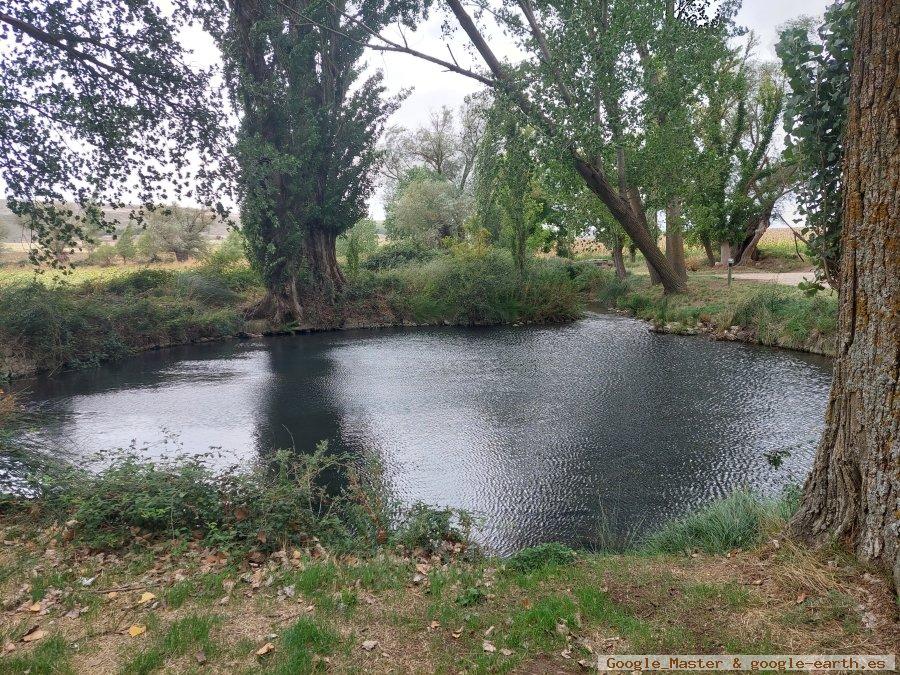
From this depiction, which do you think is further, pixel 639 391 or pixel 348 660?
pixel 639 391

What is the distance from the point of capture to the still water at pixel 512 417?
19.5ft

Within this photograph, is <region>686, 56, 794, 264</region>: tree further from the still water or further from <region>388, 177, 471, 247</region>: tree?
<region>388, 177, 471, 247</region>: tree

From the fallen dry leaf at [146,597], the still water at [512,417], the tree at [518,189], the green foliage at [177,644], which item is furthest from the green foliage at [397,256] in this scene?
the green foliage at [177,644]

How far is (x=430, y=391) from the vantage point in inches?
418

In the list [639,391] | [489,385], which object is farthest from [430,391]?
[639,391]

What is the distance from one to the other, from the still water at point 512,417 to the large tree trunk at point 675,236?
5.53m

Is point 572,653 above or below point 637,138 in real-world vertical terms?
below

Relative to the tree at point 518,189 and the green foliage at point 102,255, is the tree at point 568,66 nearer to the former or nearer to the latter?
the tree at point 518,189

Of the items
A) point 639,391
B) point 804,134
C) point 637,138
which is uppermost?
point 637,138

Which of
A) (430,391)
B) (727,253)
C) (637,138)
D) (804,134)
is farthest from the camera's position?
(727,253)

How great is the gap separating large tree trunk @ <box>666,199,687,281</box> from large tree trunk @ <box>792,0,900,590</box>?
16914 millimetres

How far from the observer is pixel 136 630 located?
10.1 ft

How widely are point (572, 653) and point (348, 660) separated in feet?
3.71

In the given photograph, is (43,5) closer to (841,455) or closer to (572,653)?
(572,653)
